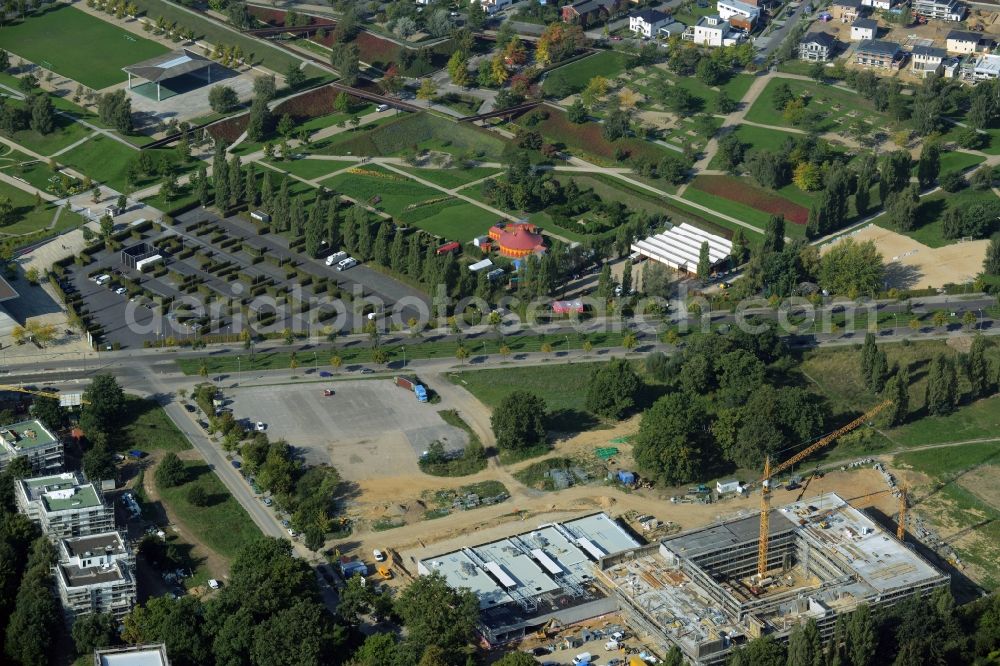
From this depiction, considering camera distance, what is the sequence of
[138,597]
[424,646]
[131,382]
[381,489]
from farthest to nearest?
1. [131,382]
2. [381,489]
3. [138,597]
4. [424,646]

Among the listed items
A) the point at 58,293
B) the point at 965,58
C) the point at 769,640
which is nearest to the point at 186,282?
the point at 58,293

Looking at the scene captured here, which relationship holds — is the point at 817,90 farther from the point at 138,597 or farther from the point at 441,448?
the point at 138,597

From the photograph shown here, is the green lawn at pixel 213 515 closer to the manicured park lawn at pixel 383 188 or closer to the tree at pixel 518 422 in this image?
the tree at pixel 518 422

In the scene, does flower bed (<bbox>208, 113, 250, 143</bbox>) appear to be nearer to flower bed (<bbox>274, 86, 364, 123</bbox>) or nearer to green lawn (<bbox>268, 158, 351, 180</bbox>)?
flower bed (<bbox>274, 86, 364, 123</bbox>)

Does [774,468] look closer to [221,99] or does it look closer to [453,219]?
[453,219]

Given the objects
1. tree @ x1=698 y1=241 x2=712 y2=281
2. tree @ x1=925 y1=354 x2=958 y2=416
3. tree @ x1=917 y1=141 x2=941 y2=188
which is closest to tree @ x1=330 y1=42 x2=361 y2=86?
tree @ x1=698 y1=241 x2=712 y2=281
